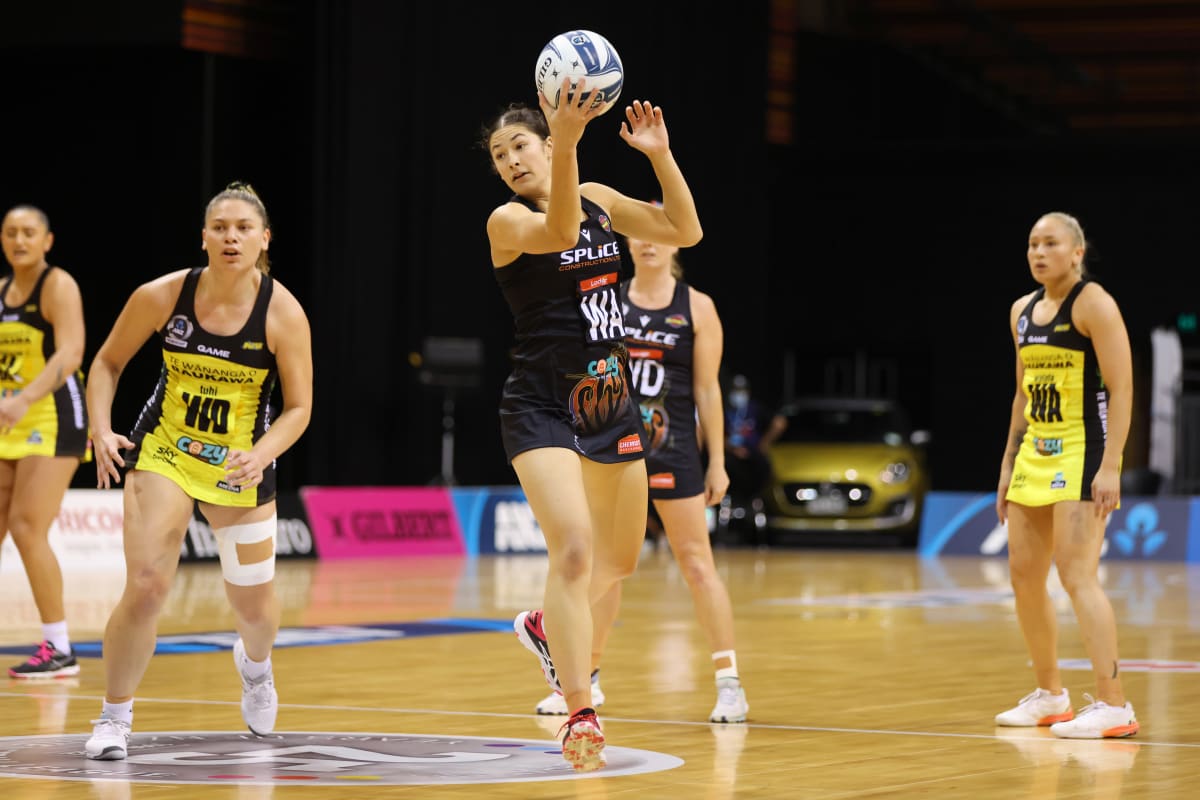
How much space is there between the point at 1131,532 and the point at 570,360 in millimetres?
14760

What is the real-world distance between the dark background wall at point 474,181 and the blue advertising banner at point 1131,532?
4677mm

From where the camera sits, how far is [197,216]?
19.6m

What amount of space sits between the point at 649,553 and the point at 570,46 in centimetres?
1411

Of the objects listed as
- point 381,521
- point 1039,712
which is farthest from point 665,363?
point 381,521

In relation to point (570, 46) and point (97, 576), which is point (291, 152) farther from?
point (570, 46)

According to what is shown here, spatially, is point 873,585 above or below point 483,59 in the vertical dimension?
below

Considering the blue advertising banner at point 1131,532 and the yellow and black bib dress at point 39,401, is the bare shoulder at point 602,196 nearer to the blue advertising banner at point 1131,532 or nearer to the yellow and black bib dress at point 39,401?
the yellow and black bib dress at point 39,401

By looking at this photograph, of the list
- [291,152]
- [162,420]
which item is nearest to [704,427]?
[162,420]

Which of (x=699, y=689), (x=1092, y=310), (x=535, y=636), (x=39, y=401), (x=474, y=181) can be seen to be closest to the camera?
(x=535, y=636)

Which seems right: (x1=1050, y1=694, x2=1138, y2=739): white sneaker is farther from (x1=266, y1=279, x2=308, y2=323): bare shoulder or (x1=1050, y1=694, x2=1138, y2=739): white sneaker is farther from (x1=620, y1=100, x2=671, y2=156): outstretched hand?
(x1=266, y1=279, x2=308, y2=323): bare shoulder

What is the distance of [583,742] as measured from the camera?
5.88 metres

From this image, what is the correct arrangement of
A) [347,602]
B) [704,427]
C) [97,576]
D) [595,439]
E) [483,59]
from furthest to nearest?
[483,59] < [97,576] < [347,602] < [704,427] < [595,439]

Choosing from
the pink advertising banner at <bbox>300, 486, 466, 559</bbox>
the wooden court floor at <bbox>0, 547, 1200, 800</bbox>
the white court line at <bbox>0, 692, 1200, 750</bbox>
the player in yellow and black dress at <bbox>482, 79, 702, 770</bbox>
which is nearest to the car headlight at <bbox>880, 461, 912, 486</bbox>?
the pink advertising banner at <bbox>300, 486, 466, 559</bbox>

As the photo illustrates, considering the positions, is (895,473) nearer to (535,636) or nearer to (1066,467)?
(1066,467)
